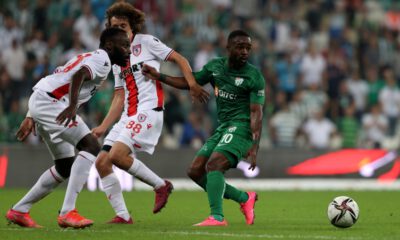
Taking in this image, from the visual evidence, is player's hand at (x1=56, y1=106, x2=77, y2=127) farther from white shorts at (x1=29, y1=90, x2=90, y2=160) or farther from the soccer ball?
the soccer ball

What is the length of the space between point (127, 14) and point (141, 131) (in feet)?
4.52

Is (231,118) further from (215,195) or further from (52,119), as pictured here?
(52,119)

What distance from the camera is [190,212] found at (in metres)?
12.6

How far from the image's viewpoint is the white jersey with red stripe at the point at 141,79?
10.8 meters

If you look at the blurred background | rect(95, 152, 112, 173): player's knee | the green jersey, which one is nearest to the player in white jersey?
rect(95, 152, 112, 173): player's knee

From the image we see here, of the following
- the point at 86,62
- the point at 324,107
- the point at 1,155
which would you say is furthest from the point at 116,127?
the point at 324,107

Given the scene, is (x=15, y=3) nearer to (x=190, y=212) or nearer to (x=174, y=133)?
(x=174, y=133)

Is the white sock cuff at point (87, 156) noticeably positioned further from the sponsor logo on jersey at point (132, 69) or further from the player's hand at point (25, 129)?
the sponsor logo on jersey at point (132, 69)

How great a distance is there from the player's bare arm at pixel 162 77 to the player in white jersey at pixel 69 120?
32cm

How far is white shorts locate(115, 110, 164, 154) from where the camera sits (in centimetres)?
1061

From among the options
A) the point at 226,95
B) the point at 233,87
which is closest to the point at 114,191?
the point at 226,95

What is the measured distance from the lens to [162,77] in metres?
10.6

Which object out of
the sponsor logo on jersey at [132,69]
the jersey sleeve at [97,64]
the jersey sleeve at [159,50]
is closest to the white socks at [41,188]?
the jersey sleeve at [97,64]

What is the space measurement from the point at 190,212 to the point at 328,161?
8.28 m
